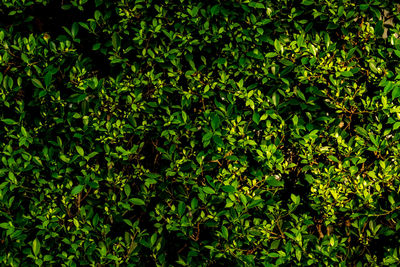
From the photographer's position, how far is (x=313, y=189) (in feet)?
9.53

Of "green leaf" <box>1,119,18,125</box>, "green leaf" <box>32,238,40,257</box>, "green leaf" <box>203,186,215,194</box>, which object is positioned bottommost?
"green leaf" <box>32,238,40,257</box>

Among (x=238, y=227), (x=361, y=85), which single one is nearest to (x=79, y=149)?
(x=238, y=227)

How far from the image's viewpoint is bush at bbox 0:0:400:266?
2.92 meters

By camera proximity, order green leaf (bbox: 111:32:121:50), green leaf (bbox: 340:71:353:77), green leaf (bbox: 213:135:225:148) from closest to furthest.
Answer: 1. green leaf (bbox: 213:135:225:148)
2. green leaf (bbox: 340:71:353:77)
3. green leaf (bbox: 111:32:121:50)

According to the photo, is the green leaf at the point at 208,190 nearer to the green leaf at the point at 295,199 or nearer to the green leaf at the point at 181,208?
the green leaf at the point at 181,208

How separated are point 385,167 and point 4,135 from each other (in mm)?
3056

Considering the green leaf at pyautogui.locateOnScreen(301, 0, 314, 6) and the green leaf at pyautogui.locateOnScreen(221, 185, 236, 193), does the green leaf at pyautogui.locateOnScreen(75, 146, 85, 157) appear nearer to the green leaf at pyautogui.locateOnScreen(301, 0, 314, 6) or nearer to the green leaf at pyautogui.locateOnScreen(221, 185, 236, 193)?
the green leaf at pyautogui.locateOnScreen(221, 185, 236, 193)

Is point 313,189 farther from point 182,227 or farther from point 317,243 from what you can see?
point 182,227

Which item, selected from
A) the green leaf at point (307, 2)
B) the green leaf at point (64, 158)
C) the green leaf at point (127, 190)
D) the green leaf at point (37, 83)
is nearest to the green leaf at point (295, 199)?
the green leaf at point (127, 190)

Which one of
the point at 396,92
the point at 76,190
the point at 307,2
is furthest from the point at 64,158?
the point at 396,92

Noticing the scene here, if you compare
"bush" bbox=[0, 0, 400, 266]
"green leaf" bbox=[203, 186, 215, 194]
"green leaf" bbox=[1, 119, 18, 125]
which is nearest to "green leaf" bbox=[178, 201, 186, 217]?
"bush" bbox=[0, 0, 400, 266]

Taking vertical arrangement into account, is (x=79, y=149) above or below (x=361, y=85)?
below

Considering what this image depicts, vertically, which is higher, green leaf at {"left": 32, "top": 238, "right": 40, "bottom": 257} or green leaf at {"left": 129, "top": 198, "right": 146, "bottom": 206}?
green leaf at {"left": 129, "top": 198, "right": 146, "bottom": 206}

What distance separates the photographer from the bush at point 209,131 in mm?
2916
